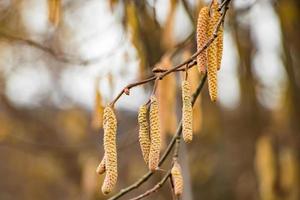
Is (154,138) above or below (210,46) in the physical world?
below

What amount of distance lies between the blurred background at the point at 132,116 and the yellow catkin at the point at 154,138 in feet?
4.91

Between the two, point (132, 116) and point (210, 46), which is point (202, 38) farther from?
point (132, 116)

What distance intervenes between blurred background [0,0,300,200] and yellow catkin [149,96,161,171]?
1.50 metres

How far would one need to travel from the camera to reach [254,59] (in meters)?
4.37

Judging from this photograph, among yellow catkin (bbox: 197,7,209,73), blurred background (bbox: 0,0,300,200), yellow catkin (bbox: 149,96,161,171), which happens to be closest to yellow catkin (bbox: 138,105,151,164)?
yellow catkin (bbox: 149,96,161,171)

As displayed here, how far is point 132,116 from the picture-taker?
543 cm

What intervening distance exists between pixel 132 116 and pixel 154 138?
4.24 m

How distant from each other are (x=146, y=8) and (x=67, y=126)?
3.38 m

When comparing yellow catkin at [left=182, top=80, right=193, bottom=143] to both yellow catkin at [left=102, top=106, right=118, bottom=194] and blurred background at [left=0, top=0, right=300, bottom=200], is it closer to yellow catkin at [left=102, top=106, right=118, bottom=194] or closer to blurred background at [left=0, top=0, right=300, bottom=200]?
yellow catkin at [left=102, top=106, right=118, bottom=194]

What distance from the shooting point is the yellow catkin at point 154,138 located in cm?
116

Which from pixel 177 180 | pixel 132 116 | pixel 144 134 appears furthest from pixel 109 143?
pixel 132 116

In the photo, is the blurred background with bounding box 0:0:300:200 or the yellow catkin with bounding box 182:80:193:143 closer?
the yellow catkin with bounding box 182:80:193:143

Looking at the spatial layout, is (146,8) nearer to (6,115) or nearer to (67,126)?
(6,115)

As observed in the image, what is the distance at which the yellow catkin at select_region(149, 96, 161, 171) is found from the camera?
116cm
